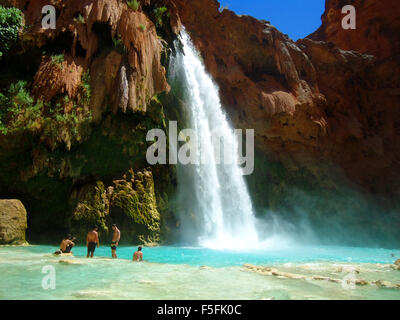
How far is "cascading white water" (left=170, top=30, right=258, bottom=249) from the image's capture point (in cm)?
1688

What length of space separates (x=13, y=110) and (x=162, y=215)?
7.90 metres

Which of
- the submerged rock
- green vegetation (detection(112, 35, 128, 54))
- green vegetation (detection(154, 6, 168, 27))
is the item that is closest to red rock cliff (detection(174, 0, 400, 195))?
green vegetation (detection(154, 6, 168, 27))

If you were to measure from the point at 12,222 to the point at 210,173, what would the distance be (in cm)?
992

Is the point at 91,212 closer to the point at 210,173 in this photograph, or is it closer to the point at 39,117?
the point at 39,117

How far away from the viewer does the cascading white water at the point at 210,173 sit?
1688cm

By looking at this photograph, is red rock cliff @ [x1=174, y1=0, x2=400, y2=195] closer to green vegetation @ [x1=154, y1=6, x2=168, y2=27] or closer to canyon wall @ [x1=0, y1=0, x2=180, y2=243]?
green vegetation @ [x1=154, y1=6, x2=168, y2=27]

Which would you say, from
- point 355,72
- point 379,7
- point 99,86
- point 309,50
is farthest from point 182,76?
point 379,7

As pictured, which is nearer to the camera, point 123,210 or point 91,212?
point 91,212

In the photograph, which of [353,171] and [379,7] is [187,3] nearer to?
[353,171]

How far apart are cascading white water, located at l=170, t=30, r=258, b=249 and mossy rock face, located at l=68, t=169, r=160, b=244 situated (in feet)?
9.49

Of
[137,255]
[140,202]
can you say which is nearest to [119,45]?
[140,202]

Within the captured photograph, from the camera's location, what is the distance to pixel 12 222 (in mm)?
11180

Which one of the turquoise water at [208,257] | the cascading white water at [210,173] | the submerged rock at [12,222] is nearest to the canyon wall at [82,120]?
the submerged rock at [12,222]
